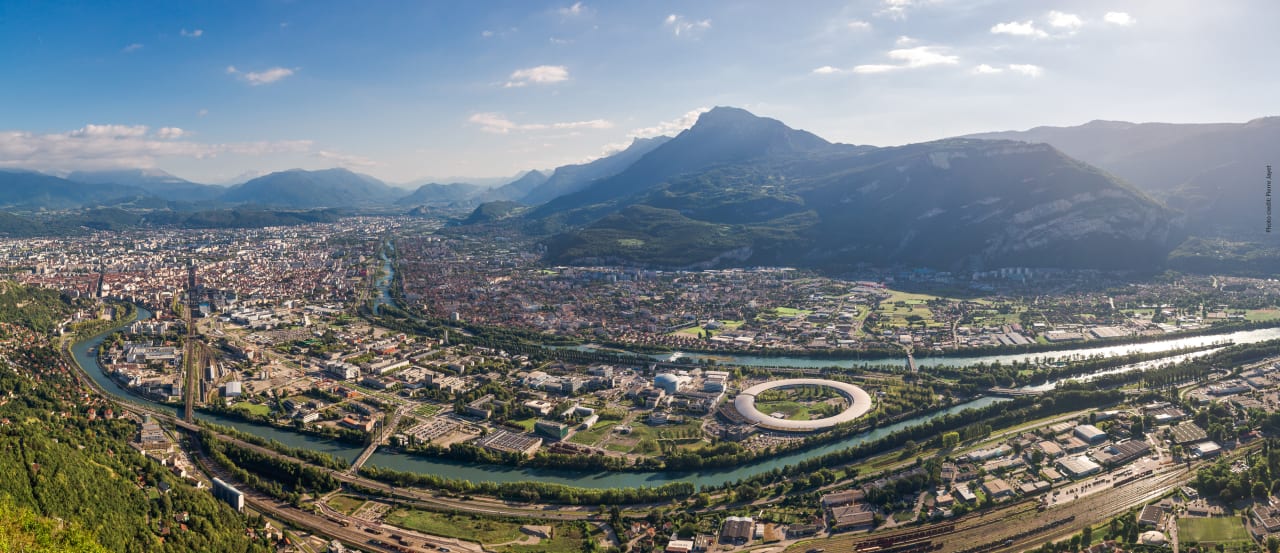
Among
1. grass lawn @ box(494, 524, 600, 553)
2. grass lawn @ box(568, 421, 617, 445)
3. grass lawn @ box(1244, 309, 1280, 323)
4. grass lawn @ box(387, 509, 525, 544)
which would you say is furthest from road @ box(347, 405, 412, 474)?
grass lawn @ box(1244, 309, 1280, 323)

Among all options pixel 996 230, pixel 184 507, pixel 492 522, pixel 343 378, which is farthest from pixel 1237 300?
pixel 184 507

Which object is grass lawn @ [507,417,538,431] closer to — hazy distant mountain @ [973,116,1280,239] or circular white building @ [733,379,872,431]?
circular white building @ [733,379,872,431]

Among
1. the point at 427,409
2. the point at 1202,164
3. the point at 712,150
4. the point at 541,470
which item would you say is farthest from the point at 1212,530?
the point at 712,150

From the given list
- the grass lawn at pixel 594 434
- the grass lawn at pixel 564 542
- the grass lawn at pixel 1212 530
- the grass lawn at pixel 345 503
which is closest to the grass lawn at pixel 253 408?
the grass lawn at pixel 345 503

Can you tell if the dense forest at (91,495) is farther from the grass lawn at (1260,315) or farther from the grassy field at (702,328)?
the grass lawn at (1260,315)

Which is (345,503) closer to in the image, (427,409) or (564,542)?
(564,542)
